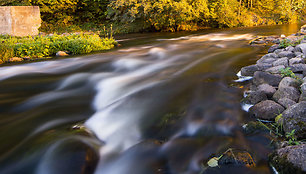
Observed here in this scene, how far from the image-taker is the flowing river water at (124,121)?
8.27 ft

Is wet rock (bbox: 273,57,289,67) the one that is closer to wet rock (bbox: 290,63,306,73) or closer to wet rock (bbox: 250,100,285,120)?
wet rock (bbox: 290,63,306,73)

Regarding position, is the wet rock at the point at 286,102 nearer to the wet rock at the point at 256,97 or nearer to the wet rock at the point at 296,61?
the wet rock at the point at 256,97

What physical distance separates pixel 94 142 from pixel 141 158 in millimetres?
624

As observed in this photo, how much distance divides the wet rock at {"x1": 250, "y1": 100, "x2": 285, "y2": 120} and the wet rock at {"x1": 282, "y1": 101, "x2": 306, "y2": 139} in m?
0.30

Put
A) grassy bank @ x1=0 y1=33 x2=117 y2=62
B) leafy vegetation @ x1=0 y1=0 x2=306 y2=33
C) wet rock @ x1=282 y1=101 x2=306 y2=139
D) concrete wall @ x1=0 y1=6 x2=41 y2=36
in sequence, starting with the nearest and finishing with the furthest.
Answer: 1. wet rock @ x1=282 y1=101 x2=306 y2=139
2. grassy bank @ x1=0 y1=33 x2=117 y2=62
3. concrete wall @ x1=0 y1=6 x2=41 y2=36
4. leafy vegetation @ x1=0 y1=0 x2=306 y2=33

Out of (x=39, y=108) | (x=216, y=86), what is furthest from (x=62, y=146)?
(x=216, y=86)

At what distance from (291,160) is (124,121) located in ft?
6.84

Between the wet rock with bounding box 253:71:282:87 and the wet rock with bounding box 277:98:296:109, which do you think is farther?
the wet rock with bounding box 253:71:282:87

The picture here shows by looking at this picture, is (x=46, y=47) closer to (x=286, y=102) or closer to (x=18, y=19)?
(x=18, y=19)

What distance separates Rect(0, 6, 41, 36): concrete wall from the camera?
11.2 meters

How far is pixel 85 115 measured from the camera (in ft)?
12.1

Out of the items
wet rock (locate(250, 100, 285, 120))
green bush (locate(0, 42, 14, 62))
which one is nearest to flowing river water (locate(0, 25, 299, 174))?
wet rock (locate(250, 100, 285, 120))

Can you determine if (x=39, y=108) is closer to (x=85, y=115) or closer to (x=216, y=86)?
(x=85, y=115)

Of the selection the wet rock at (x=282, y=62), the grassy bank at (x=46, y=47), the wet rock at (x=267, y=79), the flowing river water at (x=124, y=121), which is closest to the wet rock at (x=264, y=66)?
the wet rock at (x=282, y=62)
